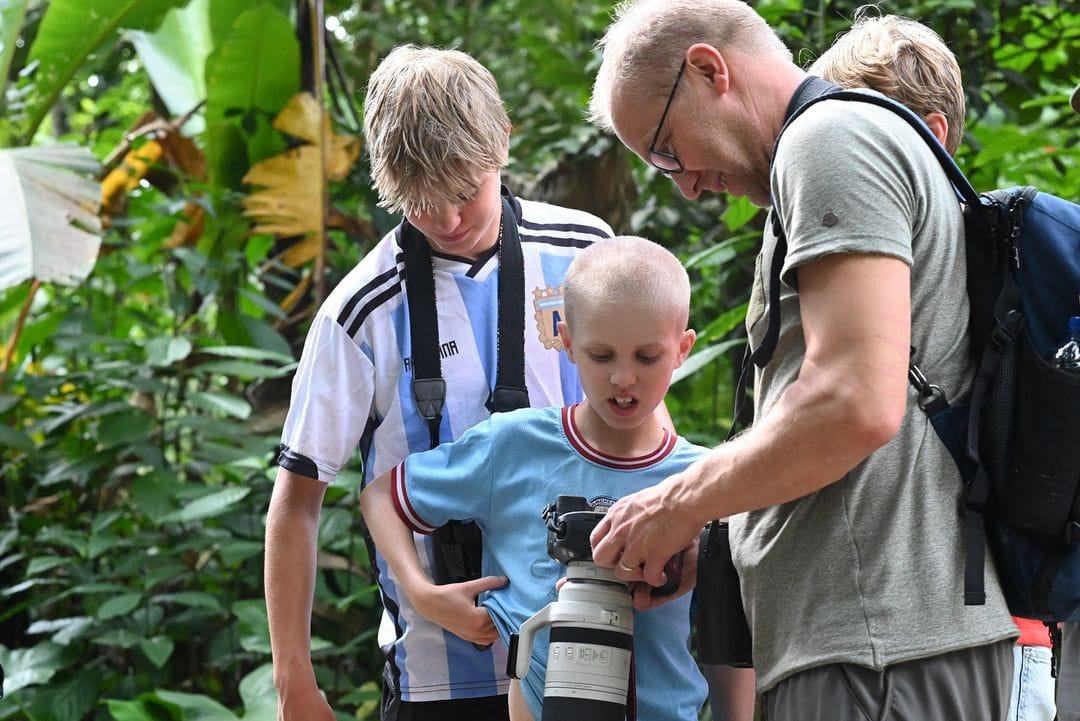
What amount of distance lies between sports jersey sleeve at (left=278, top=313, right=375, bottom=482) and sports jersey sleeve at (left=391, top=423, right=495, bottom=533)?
6.9 inches

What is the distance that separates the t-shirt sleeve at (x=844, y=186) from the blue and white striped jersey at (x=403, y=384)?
845 mm

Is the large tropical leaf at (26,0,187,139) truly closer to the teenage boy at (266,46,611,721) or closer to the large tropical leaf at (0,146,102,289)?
the large tropical leaf at (0,146,102,289)

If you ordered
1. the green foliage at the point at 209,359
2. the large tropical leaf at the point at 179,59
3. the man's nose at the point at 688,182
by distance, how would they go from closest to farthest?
the man's nose at the point at 688,182
the green foliage at the point at 209,359
the large tropical leaf at the point at 179,59

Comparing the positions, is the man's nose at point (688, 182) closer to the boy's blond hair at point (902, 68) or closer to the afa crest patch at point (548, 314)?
the afa crest patch at point (548, 314)

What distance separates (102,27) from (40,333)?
1.41 meters

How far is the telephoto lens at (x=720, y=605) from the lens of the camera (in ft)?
6.06

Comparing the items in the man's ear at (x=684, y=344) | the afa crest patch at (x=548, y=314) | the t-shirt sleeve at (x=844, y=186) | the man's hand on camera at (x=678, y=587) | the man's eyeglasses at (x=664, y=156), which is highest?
the man's eyeglasses at (x=664, y=156)

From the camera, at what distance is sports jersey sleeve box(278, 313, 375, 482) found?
2.32 meters

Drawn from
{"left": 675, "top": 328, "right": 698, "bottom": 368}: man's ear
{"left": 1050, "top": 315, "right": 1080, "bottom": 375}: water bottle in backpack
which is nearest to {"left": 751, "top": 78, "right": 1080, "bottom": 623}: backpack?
{"left": 1050, "top": 315, "right": 1080, "bottom": 375}: water bottle in backpack

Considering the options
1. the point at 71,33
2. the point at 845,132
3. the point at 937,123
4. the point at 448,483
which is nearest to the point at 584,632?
the point at 448,483

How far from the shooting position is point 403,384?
2.35 meters

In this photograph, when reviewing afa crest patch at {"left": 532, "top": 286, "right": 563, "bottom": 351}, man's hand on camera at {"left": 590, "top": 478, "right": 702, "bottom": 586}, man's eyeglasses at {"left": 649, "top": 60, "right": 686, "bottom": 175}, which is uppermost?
man's eyeglasses at {"left": 649, "top": 60, "right": 686, "bottom": 175}

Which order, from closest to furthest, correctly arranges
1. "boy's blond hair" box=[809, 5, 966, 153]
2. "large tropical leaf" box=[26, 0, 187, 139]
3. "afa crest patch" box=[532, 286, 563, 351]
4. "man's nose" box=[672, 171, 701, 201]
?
1. "man's nose" box=[672, 171, 701, 201]
2. "afa crest patch" box=[532, 286, 563, 351]
3. "boy's blond hair" box=[809, 5, 966, 153]
4. "large tropical leaf" box=[26, 0, 187, 139]

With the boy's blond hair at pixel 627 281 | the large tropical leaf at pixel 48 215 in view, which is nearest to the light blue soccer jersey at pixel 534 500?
the boy's blond hair at pixel 627 281
